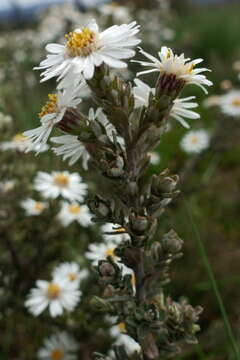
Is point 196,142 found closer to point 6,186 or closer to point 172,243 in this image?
point 6,186

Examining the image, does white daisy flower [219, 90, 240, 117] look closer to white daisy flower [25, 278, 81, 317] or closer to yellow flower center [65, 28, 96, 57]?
white daisy flower [25, 278, 81, 317]

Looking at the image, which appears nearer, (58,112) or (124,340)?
(58,112)

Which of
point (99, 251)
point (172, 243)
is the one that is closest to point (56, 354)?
point (99, 251)

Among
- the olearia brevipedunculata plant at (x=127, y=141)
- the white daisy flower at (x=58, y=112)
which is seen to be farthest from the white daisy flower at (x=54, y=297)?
the white daisy flower at (x=58, y=112)

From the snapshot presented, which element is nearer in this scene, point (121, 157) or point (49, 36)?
point (121, 157)

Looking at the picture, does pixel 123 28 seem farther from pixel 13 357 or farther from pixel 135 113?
pixel 13 357

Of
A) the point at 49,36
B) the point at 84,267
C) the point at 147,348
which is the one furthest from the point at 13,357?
the point at 49,36
